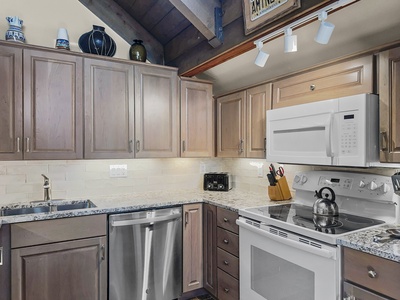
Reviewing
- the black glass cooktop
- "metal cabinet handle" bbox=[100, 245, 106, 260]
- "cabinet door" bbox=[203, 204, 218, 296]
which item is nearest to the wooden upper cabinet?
the black glass cooktop

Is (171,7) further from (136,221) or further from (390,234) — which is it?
(390,234)

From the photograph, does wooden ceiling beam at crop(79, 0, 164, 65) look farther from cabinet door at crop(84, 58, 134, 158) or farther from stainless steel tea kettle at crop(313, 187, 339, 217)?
stainless steel tea kettle at crop(313, 187, 339, 217)

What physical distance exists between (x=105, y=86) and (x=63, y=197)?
1.06m

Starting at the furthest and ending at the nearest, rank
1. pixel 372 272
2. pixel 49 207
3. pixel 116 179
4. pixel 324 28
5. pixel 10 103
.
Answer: pixel 116 179 → pixel 49 207 → pixel 10 103 → pixel 324 28 → pixel 372 272

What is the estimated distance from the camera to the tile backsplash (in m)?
2.28

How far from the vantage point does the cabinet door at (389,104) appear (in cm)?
152

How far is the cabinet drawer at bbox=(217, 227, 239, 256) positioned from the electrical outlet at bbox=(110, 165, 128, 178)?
1091 millimetres

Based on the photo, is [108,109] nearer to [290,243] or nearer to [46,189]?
[46,189]

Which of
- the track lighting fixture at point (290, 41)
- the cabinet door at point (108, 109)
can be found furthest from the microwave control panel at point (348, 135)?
the cabinet door at point (108, 109)

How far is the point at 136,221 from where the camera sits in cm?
217

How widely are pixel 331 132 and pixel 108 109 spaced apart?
70.0 inches

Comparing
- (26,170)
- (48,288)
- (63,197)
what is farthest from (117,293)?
(26,170)

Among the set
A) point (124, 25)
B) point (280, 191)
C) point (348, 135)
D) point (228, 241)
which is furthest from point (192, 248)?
point (124, 25)

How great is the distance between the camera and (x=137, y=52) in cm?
258
